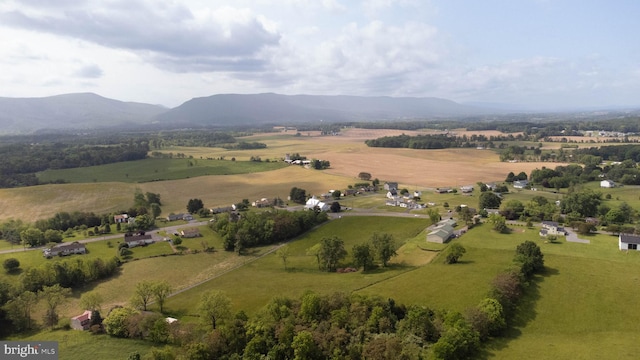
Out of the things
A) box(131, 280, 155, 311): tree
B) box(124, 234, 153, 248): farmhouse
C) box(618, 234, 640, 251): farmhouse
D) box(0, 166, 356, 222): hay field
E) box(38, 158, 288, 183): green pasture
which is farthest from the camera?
box(38, 158, 288, 183): green pasture

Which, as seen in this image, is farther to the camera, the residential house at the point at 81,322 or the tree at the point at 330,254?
the tree at the point at 330,254

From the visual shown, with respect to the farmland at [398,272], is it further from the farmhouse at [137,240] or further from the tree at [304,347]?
the tree at [304,347]

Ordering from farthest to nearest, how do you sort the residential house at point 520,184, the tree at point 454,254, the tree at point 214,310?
the residential house at point 520,184 < the tree at point 454,254 < the tree at point 214,310

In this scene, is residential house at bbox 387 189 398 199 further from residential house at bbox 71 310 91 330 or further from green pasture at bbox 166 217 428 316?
residential house at bbox 71 310 91 330

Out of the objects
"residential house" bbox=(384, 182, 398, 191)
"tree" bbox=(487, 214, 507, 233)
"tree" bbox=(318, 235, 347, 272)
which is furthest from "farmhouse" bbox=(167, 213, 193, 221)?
"tree" bbox=(487, 214, 507, 233)

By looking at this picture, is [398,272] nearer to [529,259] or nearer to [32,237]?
[529,259]

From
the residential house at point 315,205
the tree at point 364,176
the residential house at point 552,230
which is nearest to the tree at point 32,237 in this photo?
the residential house at point 315,205
